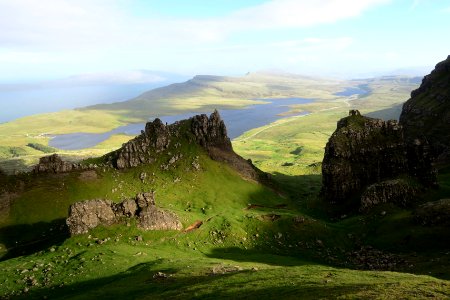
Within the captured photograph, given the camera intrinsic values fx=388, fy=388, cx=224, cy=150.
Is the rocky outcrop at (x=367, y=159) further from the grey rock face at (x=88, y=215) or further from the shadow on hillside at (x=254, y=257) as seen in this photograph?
the grey rock face at (x=88, y=215)

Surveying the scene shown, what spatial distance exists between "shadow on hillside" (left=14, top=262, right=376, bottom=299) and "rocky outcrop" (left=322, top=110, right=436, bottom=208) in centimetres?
7039

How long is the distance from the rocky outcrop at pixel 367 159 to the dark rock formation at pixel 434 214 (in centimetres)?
2745

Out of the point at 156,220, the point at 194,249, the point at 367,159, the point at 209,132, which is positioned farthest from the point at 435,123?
the point at 156,220

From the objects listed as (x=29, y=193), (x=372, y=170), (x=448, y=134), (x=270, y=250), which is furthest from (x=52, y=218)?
(x=448, y=134)

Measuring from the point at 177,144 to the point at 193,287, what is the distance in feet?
270

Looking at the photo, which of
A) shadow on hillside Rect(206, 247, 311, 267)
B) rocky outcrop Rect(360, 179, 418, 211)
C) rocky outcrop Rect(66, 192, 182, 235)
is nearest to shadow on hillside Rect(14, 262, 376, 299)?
shadow on hillside Rect(206, 247, 311, 267)

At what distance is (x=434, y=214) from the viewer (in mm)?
83875

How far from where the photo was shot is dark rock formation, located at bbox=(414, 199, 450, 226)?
82062 millimetres

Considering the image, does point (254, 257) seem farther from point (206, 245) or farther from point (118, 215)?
point (118, 215)

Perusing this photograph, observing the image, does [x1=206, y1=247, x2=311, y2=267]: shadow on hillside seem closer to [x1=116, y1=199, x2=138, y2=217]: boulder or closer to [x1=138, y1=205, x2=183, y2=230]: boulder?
[x1=138, y1=205, x2=183, y2=230]: boulder

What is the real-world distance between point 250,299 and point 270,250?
41268 millimetres

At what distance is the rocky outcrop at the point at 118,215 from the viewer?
78.2 meters

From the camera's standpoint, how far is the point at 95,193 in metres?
106

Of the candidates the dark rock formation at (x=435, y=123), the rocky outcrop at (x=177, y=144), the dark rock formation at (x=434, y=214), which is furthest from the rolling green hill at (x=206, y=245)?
the dark rock formation at (x=435, y=123)
